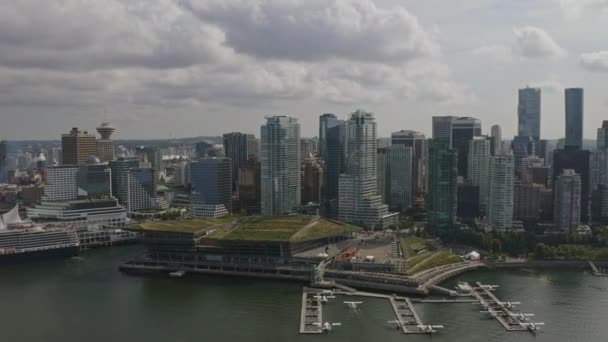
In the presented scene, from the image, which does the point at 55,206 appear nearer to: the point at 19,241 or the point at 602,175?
the point at 19,241

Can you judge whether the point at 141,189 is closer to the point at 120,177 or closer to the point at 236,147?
the point at 120,177

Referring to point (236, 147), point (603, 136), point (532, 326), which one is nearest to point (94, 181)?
point (236, 147)

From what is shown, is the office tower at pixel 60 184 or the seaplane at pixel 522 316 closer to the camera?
the seaplane at pixel 522 316

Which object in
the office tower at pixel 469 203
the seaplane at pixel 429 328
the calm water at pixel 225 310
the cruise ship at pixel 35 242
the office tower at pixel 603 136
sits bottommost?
the calm water at pixel 225 310

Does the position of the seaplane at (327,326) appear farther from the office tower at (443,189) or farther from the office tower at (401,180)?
the office tower at (401,180)

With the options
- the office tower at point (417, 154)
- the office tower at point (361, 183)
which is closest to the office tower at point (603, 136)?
the office tower at point (417, 154)
